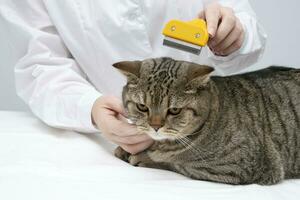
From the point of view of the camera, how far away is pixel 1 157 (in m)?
1.10

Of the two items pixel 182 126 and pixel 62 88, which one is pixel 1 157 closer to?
pixel 62 88

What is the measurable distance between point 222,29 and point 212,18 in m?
0.04

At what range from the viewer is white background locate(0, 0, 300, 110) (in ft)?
6.60

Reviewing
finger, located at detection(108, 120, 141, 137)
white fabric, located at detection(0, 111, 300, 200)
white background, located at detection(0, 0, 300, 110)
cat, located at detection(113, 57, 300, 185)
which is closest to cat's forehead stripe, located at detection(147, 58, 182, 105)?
cat, located at detection(113, 57, 300, 185)

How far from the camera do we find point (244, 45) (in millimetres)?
1363

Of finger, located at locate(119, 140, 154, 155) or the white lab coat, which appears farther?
the white lab coat

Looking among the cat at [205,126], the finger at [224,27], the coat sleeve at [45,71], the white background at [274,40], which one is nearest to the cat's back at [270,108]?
the cat at [205,126]

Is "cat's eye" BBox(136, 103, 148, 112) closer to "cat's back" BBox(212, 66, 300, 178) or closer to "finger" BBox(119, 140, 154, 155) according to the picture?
"finger" BBox(119, 140, 154, 155)

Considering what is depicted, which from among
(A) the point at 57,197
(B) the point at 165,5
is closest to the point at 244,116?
(B) the point at 165,5

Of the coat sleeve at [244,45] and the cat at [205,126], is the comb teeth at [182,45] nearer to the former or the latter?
the cat at [205,126]

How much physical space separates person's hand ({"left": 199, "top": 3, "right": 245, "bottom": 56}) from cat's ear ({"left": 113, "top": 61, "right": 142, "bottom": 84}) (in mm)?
216

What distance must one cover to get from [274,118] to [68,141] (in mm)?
617

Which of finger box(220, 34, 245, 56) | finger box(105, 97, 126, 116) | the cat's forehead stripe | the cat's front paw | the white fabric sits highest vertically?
finger box(220, 34, 245, 56)

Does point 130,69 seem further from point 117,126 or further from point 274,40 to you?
point 274,40
